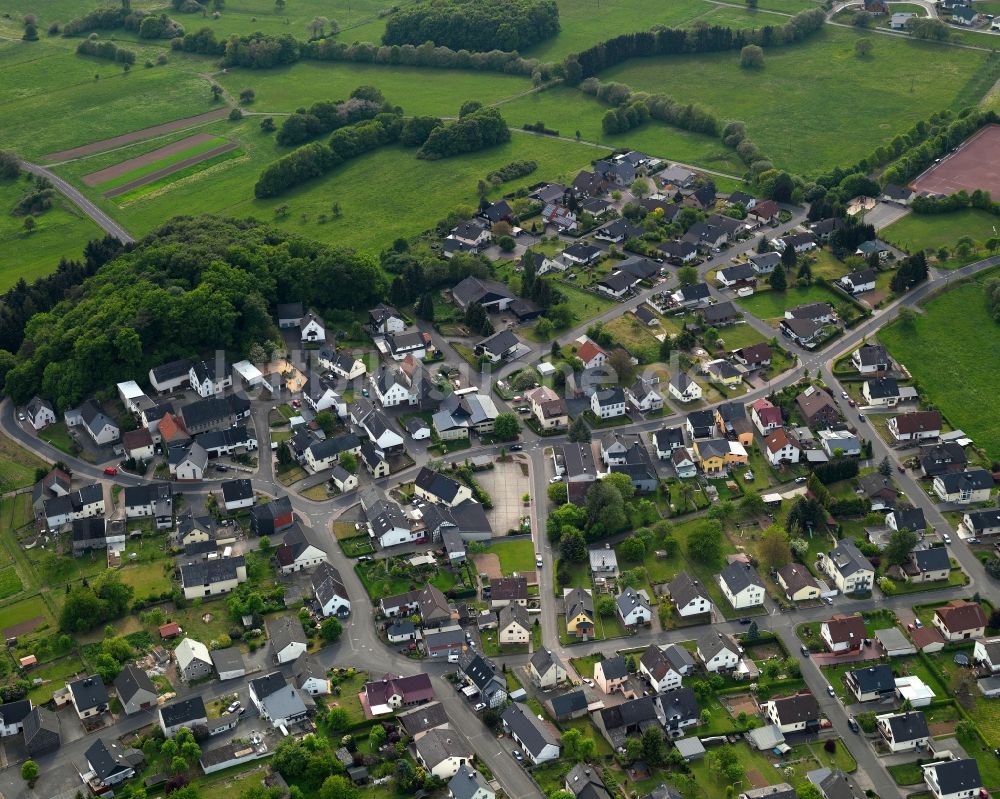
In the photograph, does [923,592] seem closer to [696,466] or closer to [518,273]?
[696,466]

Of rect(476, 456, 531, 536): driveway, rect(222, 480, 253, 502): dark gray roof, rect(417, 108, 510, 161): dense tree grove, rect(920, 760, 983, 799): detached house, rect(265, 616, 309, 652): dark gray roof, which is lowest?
rect(920, 760, 983, 799): detached house

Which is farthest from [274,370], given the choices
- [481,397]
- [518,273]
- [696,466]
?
[696,466]

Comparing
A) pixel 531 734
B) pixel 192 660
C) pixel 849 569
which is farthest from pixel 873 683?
pixel 192 660

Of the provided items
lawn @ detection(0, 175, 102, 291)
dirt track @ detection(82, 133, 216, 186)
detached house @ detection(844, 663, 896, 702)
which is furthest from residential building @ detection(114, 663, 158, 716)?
dirt track @ detection(82, 133, 216, 186)

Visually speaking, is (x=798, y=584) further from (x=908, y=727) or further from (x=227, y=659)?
(x=227, y=659)

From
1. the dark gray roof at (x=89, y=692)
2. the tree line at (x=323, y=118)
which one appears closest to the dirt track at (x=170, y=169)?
the tree line at (x=323, y=118)

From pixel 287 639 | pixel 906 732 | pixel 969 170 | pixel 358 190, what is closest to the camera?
pixel 906 732

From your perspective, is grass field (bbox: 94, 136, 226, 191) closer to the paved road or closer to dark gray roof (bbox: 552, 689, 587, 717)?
the paved road

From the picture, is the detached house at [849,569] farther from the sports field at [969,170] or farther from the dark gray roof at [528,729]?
the sports field at [969,170]
